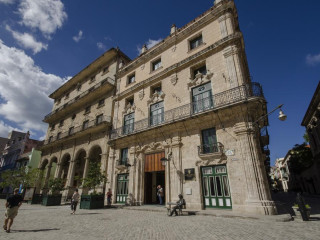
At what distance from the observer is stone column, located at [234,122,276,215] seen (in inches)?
355

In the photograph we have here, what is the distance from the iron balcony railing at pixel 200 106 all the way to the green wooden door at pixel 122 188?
3.96 meters

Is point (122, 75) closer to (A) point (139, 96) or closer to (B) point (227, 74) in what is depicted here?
(A) point (139, 96)

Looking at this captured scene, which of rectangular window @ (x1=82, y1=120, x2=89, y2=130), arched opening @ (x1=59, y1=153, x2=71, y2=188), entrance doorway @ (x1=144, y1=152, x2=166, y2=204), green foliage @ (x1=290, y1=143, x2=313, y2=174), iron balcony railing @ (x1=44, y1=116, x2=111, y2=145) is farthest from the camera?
green foliage @ (x1=290, y1=143, x2=313, y2=174)

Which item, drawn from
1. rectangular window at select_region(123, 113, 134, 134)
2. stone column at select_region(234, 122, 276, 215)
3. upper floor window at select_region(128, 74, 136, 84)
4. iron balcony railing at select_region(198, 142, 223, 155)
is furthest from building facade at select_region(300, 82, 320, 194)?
rectangular window at select_region(123, 113, 134, 134)

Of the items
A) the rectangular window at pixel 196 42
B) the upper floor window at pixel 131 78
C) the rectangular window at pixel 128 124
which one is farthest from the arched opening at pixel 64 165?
the rectangular window at pixel 196 42

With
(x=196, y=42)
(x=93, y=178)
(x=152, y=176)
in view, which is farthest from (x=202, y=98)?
(x=93, y=178)

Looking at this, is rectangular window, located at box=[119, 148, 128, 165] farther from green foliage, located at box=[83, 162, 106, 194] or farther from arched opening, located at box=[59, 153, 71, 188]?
arched opening, located at box=[59, 153, 71, 188]

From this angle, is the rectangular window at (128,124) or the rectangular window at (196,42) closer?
the rectangular window at (196,42)

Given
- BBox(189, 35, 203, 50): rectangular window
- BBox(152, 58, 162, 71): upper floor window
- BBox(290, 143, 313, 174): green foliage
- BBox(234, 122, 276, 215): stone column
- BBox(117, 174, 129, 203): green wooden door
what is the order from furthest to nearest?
BBox(290, 143, 313, 174): green foliage, BBox(152, 58, 162, 71): upper floor window, BBox(189, 35, 203, 50): rectangular window, BBox(117, 174, 129, 203): green wooden door, BBox(234, 122, 276, 215): stone column

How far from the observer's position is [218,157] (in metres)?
11.3

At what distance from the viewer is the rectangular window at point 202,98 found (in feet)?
43.3

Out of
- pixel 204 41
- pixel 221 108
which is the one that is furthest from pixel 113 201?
pixel 204 41

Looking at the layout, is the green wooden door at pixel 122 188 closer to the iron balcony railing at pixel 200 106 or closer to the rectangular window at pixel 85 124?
the iron balcony railing at pixel 200 106

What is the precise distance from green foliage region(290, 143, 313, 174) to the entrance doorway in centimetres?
2756
